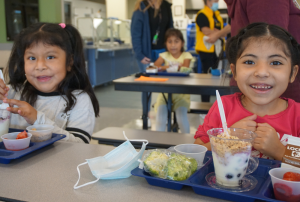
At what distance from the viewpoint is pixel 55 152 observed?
102cm

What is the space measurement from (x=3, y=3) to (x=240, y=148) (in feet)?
16.3

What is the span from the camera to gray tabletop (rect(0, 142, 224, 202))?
27.4 inches

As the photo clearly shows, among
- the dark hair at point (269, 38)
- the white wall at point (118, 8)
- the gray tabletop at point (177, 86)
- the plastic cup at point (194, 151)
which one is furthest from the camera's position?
the white wall at point (118, 8)

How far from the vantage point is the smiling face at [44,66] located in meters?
1.45

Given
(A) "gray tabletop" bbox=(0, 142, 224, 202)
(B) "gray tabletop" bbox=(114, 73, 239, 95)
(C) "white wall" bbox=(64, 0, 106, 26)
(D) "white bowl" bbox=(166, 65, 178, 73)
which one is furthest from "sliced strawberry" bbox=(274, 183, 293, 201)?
(C) "white wall" bbox=(64, 0, 106, 26)

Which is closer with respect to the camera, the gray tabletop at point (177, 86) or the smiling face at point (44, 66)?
the smiling face at point (44, 66)

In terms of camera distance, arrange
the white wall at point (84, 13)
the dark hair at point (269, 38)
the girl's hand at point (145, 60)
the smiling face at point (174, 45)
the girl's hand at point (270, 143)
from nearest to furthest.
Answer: the girl's hand at point (270, 143) < the dark hair at point (269, 38) < the smiling face at point (174, 45) < the girl's hand at point (145, 60) < the white wall at point (84, 13)

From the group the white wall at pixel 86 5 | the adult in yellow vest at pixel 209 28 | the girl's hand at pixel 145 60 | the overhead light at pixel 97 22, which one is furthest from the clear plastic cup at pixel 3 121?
the white wall at pixel 86 5

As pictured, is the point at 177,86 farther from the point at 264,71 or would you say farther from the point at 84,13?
the point at 84,13

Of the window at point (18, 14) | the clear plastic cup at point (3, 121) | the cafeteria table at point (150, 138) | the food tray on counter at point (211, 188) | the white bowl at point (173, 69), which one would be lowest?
the cafeteria table at point (150, 138)

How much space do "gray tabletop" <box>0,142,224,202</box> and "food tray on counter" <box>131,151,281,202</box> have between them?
0.01 meters

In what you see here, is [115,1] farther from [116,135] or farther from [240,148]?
[240,148]

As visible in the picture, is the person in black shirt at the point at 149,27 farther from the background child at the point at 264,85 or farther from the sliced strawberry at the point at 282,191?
the sliced strawberry at the point at 282,191

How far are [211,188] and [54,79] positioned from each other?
1087 mm
